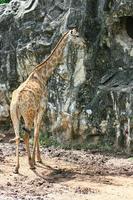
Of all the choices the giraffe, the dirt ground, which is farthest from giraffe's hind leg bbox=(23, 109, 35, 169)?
the dirt ground

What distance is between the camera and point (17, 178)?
27.9 feet

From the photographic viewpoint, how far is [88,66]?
11188mm

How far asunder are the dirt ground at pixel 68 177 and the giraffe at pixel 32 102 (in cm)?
37

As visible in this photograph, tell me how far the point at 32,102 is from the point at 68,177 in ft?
4.76

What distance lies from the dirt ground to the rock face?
0.60 metres

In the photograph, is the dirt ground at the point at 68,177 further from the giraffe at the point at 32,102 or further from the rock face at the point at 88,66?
the rock face at the point at 88,66

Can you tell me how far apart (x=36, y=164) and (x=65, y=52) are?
2955 millimetres

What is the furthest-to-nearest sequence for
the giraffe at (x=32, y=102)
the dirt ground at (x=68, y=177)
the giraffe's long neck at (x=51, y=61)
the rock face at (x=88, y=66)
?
the rock face at (x=88, y=66)
the giraffe's long neck at (x=51, y=61)
the giraffe at (x=32, y=102)
the dirt ground at (x=68, y=177)

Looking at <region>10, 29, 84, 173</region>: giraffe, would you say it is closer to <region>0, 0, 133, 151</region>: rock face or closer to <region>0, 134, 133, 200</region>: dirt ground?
<region>0, 134, 133, 200</region>: dirt ground

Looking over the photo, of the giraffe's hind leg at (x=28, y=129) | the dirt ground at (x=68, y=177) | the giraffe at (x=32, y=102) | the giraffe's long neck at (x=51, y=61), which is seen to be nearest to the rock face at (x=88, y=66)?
the dirt ground at (x=68, y=177)

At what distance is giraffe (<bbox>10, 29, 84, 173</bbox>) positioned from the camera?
9.05 meters

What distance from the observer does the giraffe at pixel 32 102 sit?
9.05 meters

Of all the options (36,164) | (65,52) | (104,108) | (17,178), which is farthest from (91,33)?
(17,178)

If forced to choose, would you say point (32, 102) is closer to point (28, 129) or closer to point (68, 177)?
point (28, 129)
